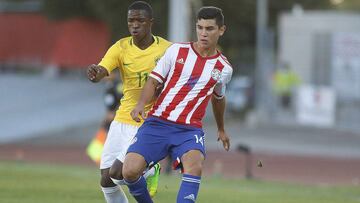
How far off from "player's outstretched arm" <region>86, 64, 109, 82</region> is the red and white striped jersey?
0.51m

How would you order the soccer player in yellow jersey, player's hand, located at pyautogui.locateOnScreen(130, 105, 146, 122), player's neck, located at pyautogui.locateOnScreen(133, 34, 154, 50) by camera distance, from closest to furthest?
player's hand, located at pyautogui.locateOnScreen(130, 105, 146, 122)
the soccer player in yellow jersey
player's neck, located at pyautogui.locateOnScreen(133, 34, 154, 50)

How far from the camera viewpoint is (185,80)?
1054cm

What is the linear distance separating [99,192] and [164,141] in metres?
5.55

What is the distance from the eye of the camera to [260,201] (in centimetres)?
1522

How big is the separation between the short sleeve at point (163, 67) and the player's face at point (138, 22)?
29.7 inches

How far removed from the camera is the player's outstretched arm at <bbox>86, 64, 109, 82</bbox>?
10.5 metres

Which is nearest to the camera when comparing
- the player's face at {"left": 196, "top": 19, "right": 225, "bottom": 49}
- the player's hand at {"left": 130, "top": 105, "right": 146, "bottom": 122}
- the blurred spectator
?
the player's hand at {"left": 130, "top": 105, "right": 146, "bottom": 122}

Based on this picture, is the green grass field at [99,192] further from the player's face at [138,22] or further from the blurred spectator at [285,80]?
the blurred spectator at [285,80]

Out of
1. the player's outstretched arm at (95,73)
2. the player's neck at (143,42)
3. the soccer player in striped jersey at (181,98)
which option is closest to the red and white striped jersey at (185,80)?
the soccer player in striped jersey at (181,98)

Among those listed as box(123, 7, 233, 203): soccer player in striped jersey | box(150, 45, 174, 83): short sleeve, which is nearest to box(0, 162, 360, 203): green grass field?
box(123, 7, 233, 203): soccer player in striped jersey

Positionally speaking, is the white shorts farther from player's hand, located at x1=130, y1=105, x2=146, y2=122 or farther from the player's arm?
player's hand, located at x1=130, y1=105, x2=146, y2=122

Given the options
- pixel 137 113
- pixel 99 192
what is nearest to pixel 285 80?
pixel 99 192

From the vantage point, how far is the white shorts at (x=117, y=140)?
11.5 m

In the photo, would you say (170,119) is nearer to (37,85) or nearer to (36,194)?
(36,194)
